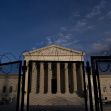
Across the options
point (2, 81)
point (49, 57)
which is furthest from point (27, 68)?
point (49, 57)

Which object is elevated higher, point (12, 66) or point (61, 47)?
point (61, 47)

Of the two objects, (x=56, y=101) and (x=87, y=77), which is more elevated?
(x=87, y=77)

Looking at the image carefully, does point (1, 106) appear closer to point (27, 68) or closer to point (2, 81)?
point (2, 81)

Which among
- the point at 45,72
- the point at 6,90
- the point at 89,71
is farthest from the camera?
the point at 45,72

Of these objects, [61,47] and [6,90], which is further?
[61,47]

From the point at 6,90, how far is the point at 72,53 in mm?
52259

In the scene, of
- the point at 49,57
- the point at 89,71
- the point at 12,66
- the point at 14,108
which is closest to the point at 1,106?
the point at 14,108

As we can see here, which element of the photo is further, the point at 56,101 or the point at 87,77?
the point at 56,101

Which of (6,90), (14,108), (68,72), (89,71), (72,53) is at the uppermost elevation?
(72,53)

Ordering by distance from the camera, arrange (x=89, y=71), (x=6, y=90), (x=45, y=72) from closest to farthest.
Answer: (x=89, y=71), (x=6, y=90), (x=45, y=72)

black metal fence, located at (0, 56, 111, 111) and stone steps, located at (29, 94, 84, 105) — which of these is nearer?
black metal fence, located at (0, 56, 111, 111)

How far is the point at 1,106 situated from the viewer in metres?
9.48

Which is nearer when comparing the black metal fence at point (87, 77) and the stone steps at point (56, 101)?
the black metal fence at point (87, 77)

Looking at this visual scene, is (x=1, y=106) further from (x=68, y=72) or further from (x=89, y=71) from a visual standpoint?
(x=68, y=72)
